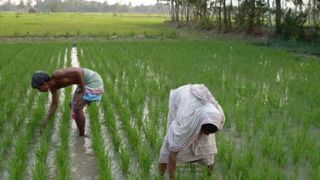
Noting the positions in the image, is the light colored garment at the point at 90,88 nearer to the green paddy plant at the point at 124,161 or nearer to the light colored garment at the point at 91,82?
the light colored garment at the point at 91,82

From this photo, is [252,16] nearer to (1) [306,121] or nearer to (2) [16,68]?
(2) [16,68]

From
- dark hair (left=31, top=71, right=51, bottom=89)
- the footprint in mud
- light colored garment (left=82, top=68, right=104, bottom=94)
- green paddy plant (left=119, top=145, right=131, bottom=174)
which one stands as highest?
dark hair (left=31, top=71, right=51, bottom=89)

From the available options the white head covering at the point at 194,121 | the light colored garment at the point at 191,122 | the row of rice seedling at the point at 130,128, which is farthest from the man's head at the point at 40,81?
the white head covering at the point at 194,121

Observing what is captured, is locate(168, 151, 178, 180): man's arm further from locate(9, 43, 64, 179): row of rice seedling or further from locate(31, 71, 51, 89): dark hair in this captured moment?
locate(31, 71, 51, 89): dark hair

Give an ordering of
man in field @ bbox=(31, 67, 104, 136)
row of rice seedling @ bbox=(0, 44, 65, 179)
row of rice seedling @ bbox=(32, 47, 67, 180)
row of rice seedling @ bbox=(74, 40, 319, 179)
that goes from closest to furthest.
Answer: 1. row of rice seedling @ bbox=(32, 47, 67, 180)
2. row of rice seedling @ bbox=(74, 40, 319, 179)
3. row of rice seedling @ bbox=(0, 44, 65, 179)
4. man in field @ bbox=(31, 67, 104, 136)

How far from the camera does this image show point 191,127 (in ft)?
11.5

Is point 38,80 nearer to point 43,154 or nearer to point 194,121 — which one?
point 43,154

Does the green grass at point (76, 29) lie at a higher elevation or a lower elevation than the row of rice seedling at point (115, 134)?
higher

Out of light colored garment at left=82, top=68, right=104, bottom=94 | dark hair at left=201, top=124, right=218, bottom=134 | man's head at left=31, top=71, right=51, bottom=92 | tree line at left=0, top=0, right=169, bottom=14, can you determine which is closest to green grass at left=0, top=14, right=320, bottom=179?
light colored garment at left=82, top=68, right=104, bottom=94

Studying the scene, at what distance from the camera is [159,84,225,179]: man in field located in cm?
343

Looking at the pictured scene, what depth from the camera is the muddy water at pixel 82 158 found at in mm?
4383

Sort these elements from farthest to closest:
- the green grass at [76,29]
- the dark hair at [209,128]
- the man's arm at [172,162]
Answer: the green grass at [76,29] < the man's arm at [172,162] < the dark hair at [209,128]

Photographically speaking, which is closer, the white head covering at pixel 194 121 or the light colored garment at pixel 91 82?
the white head covering at pixel 194 121

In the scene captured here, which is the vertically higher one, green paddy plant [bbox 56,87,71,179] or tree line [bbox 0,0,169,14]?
tree line [bbox 0,0,169,14]
